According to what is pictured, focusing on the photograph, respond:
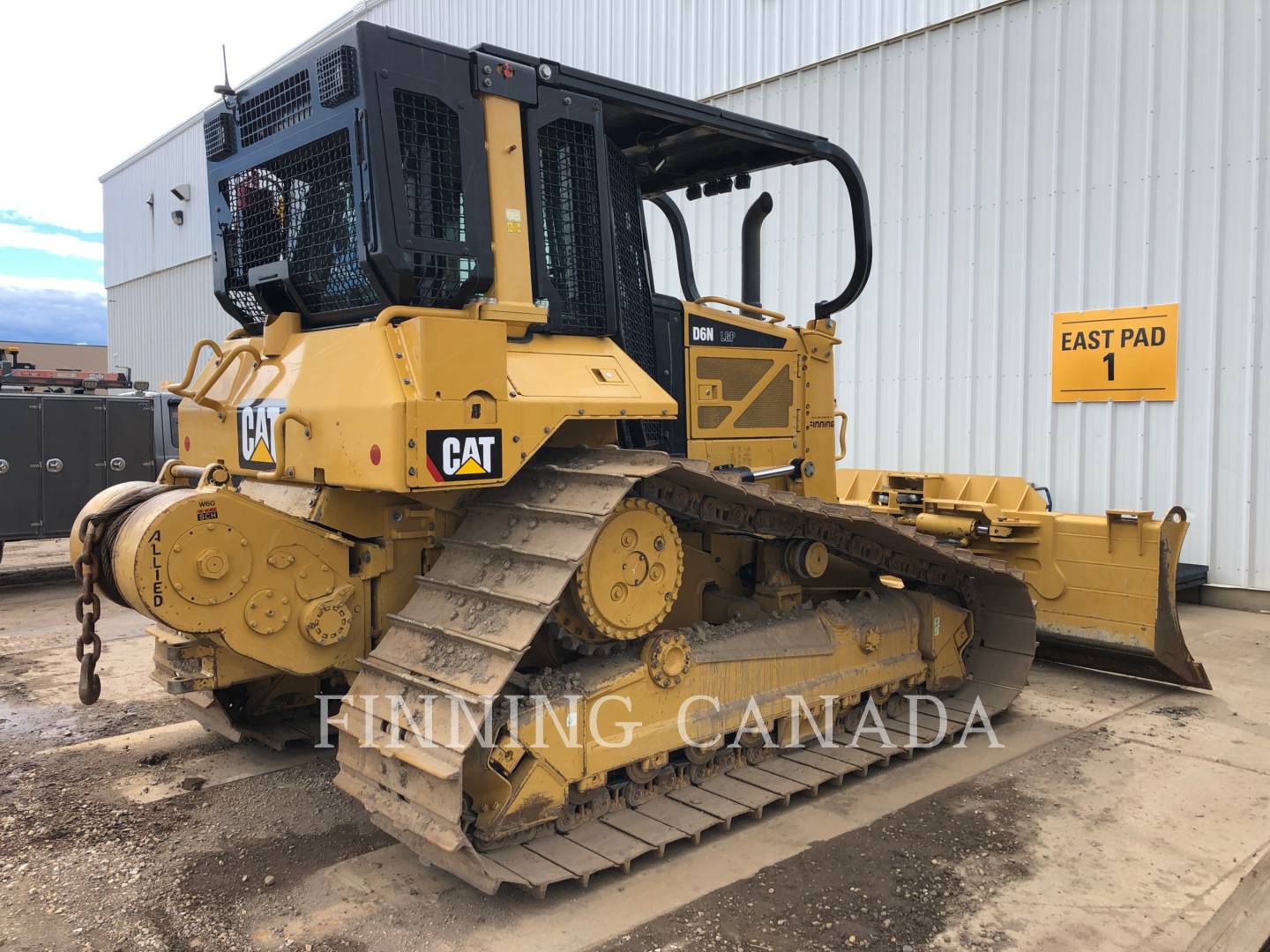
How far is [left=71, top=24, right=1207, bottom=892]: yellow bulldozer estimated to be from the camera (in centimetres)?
349

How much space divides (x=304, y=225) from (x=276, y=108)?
0.51m

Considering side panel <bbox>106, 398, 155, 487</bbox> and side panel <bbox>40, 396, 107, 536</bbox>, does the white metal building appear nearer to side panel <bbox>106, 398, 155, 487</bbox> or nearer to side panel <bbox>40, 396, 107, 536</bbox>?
side panel <bbox>106, 398, 155, 487</bbox>

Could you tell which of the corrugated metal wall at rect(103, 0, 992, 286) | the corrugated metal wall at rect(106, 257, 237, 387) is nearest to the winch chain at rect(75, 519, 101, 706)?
the corrugated metal wall at rect(103, 0, 992, 286)

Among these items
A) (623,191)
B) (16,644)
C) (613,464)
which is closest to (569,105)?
(623,191)

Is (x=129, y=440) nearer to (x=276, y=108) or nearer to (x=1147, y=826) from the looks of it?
(x=276, y=108)

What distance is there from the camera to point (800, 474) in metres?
5.56

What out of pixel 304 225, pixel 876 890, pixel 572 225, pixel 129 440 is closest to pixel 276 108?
pixel 304 225

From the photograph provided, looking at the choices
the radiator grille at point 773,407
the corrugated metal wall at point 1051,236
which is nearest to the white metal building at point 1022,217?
the corrugated metal wall at point 1051,236

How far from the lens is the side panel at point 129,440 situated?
36.2ft

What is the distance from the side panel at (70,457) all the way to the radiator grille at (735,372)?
8.56 metres

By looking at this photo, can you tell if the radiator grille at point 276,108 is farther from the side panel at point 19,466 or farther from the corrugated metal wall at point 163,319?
the corrugated metal wall at point 163,319

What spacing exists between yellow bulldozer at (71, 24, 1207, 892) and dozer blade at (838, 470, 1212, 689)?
1076 millimetres

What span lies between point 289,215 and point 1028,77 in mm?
7676

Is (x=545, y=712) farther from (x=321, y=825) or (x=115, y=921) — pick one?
(x=115, y=921)
